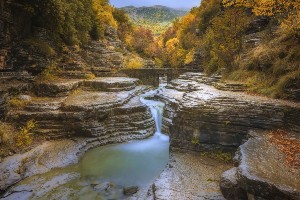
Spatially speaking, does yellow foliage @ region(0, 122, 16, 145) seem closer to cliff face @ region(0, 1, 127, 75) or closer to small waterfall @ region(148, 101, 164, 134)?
cliff face @ region(0, 1, 127, 75)

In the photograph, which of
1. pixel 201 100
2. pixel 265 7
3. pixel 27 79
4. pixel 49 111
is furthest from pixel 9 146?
pixel 265 7

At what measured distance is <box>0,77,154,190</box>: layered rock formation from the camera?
31.3 feet

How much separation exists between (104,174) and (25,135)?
4256 mm

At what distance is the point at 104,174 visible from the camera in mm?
9680

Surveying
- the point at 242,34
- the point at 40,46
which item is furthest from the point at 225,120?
the point at 40,46

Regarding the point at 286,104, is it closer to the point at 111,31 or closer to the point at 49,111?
the point at 49,111

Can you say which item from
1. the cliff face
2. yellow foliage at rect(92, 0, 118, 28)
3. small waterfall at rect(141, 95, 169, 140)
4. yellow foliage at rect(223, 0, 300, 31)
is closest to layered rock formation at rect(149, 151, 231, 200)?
small waterfall at rect(141, 95, 169, 140)

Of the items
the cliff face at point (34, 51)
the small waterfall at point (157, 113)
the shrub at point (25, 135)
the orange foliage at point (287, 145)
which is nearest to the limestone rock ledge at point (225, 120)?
the orange foliage at point (287, 145)

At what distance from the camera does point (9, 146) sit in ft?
32.6

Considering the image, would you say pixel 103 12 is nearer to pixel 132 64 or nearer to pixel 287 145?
pixel 132 64

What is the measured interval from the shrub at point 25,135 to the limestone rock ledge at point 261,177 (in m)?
8.65

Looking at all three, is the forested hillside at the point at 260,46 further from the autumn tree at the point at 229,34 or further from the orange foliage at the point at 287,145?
the orange foliage at the point at 287,145

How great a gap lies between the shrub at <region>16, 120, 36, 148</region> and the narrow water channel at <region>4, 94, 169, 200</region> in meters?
2.28

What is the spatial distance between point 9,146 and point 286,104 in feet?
38.7
